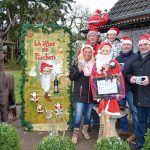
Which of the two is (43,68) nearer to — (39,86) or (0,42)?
(39,86)

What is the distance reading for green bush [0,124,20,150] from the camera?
17.2 feet

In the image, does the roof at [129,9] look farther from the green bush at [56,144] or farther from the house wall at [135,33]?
the green bush at [56,144]

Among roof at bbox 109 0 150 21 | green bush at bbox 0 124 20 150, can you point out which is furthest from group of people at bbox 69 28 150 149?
green bush at bbox 0 124 20 150

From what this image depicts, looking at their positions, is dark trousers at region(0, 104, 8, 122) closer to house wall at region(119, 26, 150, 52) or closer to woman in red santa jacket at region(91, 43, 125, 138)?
woman in red santa jacket at region(91, 43, 125, 138)

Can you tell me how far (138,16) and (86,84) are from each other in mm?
1940

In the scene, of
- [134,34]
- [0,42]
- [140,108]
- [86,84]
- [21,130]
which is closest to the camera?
[140,108]

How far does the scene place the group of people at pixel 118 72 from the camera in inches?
233

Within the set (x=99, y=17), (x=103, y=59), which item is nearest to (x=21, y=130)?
(x=103, y=59)

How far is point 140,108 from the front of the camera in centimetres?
598

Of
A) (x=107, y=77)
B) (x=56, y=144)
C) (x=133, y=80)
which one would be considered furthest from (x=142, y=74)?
(x=56, y=144)

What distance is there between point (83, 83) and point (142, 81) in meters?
1.35

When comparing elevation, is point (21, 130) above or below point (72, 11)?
below

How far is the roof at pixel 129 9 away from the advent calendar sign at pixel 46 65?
149 centimetres

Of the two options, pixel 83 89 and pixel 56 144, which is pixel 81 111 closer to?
pixel 83 89
